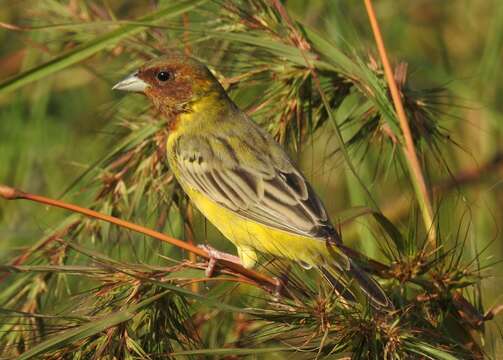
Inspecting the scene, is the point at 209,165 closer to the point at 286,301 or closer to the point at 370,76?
the point at 370,76

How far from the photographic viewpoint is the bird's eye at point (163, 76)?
15.7ft

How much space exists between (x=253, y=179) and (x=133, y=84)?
0.78m

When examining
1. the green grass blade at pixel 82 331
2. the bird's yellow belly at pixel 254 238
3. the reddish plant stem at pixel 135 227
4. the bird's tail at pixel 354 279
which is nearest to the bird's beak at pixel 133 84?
the bird's yellow belly at pixel 254 238

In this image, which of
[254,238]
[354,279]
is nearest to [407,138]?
[354,279]

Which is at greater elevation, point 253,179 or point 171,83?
point 171,83

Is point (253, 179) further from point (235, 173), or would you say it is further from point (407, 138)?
point (407, 138)

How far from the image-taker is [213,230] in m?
6.24

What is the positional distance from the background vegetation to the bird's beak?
0.43 ft

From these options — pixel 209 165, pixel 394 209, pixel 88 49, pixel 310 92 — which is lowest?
pixel 394 209

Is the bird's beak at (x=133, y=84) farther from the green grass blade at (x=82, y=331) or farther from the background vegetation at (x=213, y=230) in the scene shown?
the green grass blade at (x=82, y=331)

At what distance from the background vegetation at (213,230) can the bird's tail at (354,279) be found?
0.06 metres

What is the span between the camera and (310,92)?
13.4ft

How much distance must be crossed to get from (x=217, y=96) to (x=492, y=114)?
220cm

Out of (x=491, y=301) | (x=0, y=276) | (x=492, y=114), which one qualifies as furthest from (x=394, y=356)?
(x=492, y=114)
